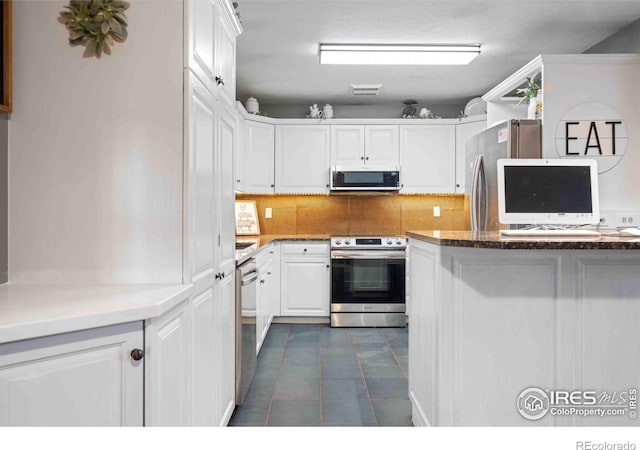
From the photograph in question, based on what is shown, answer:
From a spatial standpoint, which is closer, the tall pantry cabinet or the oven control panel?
the tall pantry cabinet

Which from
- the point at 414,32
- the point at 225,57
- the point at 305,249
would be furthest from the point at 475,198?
the point at 305,249

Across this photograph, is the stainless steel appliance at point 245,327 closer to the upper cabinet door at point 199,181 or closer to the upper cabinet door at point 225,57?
the upper cabinet door at point 199,181

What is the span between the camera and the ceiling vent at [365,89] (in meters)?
4.57

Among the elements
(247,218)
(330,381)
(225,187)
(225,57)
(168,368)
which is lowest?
(330,381)

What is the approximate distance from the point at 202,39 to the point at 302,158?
10.6 ft

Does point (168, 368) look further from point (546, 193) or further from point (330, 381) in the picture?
point (546, 193)

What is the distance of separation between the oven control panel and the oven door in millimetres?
54

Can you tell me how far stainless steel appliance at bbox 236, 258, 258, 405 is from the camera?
8.30ft

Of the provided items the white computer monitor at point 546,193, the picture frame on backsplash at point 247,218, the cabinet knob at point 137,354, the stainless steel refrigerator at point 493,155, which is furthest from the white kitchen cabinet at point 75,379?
the picture frame on backsplash at point 247,218

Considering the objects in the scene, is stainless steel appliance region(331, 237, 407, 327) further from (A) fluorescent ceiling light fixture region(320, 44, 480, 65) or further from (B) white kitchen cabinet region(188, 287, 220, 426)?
(B) white kitchen cabinet region(188, 287, 220, 426)

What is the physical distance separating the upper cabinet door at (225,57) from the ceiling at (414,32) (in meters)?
0.70

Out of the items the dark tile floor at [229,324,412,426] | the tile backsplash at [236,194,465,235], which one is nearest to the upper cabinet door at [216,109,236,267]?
the dark tile floor at [229,324,412,426]

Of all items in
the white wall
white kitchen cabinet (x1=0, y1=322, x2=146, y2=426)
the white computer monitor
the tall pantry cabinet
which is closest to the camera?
white kitchen cabinet (x1=0, y1=322, x2=146, y2=426)

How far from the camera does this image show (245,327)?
105 inches
